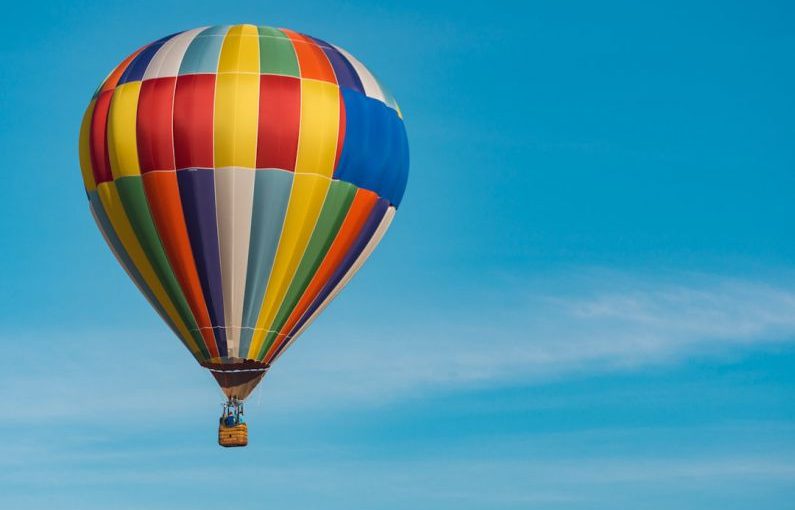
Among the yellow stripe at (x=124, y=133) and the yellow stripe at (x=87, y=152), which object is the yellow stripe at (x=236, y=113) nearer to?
the yellow stripe at (x=124, y=133)

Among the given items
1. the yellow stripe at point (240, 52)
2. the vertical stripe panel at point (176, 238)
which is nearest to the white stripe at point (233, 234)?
the vertical stripe panel at point (176, 238)

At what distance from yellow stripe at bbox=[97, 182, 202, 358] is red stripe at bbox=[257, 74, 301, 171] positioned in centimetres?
394

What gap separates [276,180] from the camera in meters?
53.5

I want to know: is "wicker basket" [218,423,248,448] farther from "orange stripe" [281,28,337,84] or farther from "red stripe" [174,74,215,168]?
"orange stripe" [281,28,337,84]

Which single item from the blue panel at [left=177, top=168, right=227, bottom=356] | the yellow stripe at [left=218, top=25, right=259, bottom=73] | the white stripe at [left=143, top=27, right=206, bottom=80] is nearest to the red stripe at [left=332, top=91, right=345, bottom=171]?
the yellow stripe at [left=218, top=25, right=259, bottom=73]

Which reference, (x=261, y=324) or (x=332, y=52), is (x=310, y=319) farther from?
(x=332, y=52)

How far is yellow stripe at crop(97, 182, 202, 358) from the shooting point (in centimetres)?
5431

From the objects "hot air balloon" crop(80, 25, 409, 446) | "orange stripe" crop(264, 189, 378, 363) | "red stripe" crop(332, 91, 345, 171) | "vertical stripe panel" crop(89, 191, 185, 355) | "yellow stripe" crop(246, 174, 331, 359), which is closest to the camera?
"hot air balloon" crop(80, 25, 409, 446)

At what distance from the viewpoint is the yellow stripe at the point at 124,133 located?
5384cm

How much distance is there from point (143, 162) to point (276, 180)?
11.3 ft

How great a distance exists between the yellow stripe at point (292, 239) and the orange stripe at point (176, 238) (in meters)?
1.42

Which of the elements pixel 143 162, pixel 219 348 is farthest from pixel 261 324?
pixel 143 162

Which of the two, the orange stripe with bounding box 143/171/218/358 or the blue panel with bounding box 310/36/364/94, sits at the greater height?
the blue panel with bounding box 310/36/364/94

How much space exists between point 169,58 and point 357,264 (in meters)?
7.40
